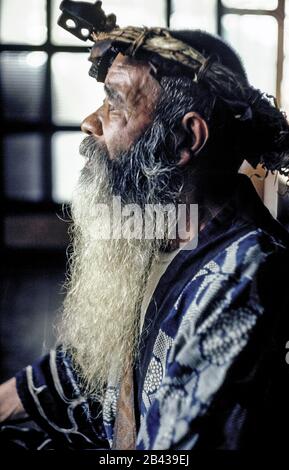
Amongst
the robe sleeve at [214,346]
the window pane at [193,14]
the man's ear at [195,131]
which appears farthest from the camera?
the window pane at [193,14]

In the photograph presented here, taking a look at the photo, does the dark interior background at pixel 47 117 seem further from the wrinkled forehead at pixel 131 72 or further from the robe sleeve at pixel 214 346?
the robe sleeve at pixel 214 346

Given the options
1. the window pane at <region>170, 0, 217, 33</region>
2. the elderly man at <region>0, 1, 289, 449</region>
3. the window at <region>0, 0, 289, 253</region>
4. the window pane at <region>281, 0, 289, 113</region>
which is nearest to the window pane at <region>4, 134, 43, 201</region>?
the window at <region>0, 0, 289, 253</region>

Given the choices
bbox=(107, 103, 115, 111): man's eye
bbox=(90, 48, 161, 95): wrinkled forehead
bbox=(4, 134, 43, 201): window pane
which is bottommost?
bbox=(4, 134, 43, 201): window pane

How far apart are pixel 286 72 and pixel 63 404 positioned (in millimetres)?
902

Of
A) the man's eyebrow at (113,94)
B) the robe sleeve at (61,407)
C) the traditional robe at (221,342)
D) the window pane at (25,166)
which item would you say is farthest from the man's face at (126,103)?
the robe sleeve at (61,407)

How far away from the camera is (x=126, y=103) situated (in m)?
0.97

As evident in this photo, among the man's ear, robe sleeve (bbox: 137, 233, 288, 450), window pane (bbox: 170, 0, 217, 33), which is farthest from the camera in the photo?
window pane (bbox: 170, 0, 217, 33)

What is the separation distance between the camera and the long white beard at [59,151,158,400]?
1007 mm

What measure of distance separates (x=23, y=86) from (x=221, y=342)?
2.73 ft

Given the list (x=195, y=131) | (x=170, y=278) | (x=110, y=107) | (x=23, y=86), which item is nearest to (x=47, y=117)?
(x=23, y=86)

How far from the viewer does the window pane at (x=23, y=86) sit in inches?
48.5

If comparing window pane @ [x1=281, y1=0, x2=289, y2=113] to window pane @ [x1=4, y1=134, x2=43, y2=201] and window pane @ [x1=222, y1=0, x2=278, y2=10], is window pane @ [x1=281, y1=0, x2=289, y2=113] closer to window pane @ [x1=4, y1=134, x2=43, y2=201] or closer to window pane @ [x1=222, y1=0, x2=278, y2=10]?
window pane @ [x1=222, y1=0, x2=278, y2=10]
